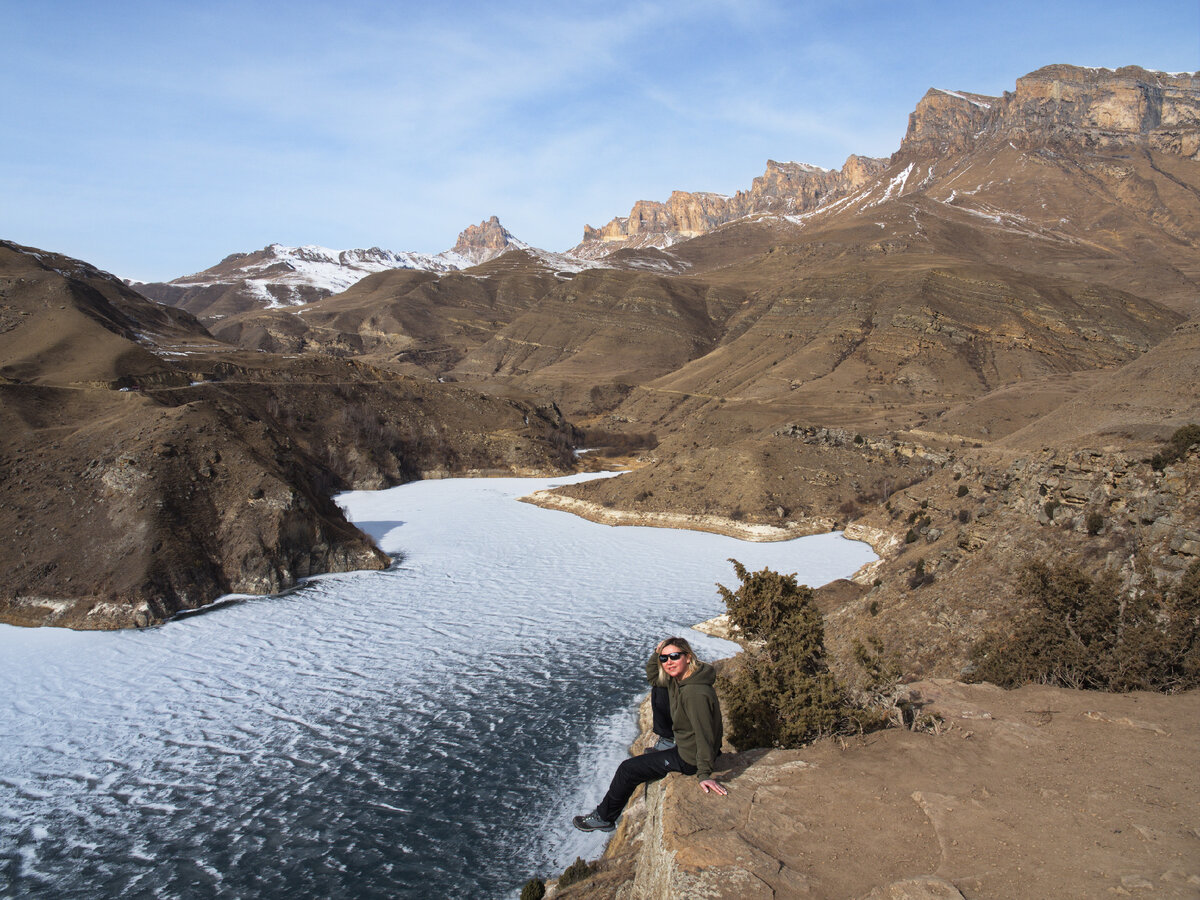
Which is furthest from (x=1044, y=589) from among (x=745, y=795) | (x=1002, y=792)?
(x=745, y=795)

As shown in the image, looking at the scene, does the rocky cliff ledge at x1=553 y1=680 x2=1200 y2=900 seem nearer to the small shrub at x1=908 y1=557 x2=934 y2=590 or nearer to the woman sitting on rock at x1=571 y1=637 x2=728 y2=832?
the woman sitting on rock at x1=571 y1=637 x2=728 y2=832

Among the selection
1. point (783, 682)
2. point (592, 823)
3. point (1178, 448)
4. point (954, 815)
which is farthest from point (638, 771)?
point (1178, 448)

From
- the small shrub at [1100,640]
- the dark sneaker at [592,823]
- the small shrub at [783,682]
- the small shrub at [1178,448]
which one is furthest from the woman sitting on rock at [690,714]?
the small shrub at [1178,448]

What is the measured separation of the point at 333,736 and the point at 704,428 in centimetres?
6589

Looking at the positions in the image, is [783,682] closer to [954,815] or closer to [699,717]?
[954,815]

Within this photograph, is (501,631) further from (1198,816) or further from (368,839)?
(1198,816)

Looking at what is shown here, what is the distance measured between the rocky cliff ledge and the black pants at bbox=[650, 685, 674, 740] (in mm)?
907

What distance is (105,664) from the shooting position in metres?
24.8

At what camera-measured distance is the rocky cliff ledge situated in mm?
6520

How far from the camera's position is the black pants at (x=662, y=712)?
30.4 feet

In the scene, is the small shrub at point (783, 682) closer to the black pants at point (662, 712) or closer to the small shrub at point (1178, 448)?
the black pants at point (662, 712)

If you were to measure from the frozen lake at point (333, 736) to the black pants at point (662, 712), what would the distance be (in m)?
6.53

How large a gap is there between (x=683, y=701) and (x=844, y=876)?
2.34m

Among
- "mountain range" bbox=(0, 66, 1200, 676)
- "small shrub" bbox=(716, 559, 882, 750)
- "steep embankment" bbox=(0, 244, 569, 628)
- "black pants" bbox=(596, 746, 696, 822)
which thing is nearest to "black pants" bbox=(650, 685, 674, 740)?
"black pants" bbox=(596, 746, 696, 822)
